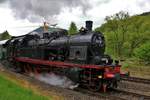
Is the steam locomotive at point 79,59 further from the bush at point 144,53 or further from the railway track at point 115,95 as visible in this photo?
the bush at point 144,53

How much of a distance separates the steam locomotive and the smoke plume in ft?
1.29

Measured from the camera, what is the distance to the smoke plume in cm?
1934

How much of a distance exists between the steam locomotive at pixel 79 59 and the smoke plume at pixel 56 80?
0.39 metres

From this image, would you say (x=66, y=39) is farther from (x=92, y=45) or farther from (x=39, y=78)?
(x=39, y=78)

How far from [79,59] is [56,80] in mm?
3554

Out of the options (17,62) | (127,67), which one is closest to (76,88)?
(17,62)

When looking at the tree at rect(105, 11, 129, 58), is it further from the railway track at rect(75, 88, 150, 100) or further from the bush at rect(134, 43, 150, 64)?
the railway track at rect(75, 88, 150, 100)

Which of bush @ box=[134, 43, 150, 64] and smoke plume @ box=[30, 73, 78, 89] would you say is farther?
bush @ box=[134, 43, 150, 64]

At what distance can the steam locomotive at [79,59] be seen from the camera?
56.1ft

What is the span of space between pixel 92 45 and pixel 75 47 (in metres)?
1.42

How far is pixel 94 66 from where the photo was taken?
16656mm

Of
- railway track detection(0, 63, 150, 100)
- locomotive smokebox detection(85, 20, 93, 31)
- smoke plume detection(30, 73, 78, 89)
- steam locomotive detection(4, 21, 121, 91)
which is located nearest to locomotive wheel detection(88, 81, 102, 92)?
steam locomotive detection(4, 21, 121, 91)

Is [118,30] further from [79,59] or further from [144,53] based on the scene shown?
[79,59]

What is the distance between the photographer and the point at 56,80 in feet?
68.1
